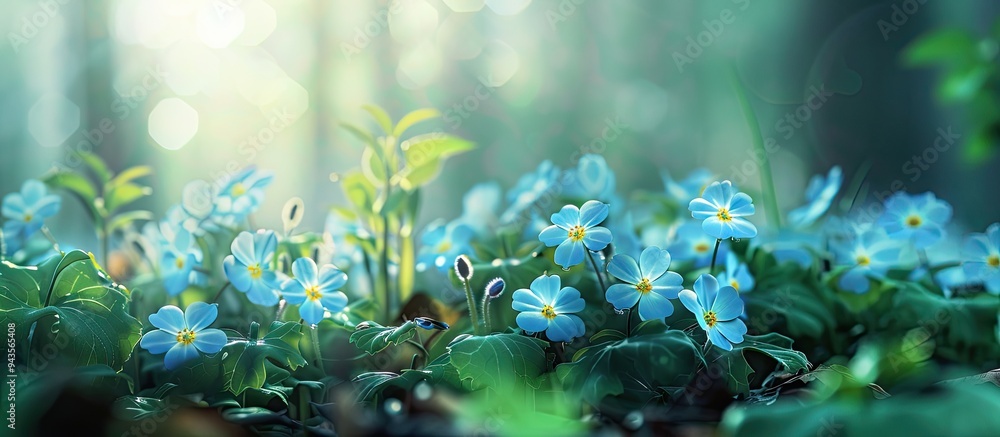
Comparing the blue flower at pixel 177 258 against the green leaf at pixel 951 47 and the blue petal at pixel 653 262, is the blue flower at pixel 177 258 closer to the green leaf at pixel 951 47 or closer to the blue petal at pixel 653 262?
the blue petal at pixel 653 262

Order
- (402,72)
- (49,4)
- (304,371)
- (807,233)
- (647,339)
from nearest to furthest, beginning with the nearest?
(647,339), (304,371), (807,233), (49,4), (402,72)

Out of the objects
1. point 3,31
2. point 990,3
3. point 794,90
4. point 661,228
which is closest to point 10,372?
point 661,228

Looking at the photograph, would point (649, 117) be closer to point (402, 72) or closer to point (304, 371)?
point (402, 72)

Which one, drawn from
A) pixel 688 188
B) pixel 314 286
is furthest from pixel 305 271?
pixel 688 188

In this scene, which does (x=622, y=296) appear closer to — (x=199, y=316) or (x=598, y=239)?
(x=598, y=239)

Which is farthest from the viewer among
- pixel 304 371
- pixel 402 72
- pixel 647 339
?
pixel 402 72
